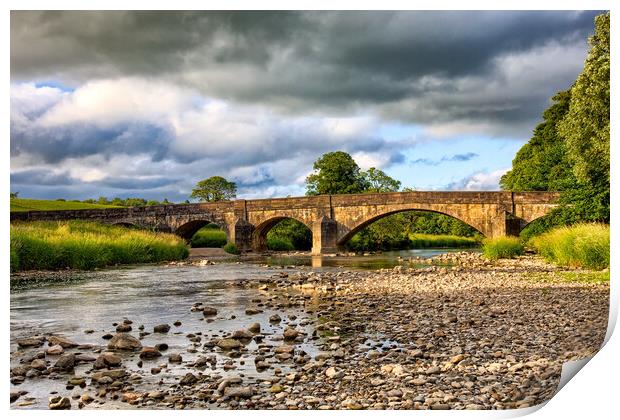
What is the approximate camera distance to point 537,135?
40.7 metres

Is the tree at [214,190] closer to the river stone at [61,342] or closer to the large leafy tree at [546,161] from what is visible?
the large leafy tree at [546,161]

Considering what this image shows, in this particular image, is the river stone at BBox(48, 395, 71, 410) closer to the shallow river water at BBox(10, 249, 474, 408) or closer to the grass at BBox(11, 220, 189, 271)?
the shallow river water at BBox(10, 249, 474, 408)

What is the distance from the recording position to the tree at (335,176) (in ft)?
147

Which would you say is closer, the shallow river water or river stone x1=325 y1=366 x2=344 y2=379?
river stone x1=325 y1=366 x2=344 y2=379

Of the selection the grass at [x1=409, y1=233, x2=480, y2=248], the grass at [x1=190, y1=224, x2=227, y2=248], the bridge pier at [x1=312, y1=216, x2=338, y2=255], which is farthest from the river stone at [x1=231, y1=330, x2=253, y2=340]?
the grass at [x1=409, y1=233, x2=480, y2=248]

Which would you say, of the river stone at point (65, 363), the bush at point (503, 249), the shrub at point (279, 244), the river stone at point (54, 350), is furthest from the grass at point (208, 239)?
the river stone at point (65, 363)

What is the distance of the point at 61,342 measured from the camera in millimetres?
6781

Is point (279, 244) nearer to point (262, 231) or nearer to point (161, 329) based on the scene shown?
point (262, 231)

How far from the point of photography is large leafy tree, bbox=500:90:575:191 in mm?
28297

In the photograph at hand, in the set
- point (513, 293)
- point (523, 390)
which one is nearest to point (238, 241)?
point (513, 293)

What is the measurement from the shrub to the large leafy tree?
15210 millimetres

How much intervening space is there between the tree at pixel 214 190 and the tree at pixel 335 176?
699cm

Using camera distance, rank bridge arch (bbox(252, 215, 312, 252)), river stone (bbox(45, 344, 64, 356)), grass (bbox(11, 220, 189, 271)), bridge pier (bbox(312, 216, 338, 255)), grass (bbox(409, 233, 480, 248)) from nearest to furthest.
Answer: river stone (bbox(45, 344, 64, 356)), grass (bbox(11, 220, 189, 271)), bridge pier (bbox(312, 216, 338, 255)), bridge arch (bbox(252, 215, 312, 252)), grass (bbox(409, 233, 480, 248))
